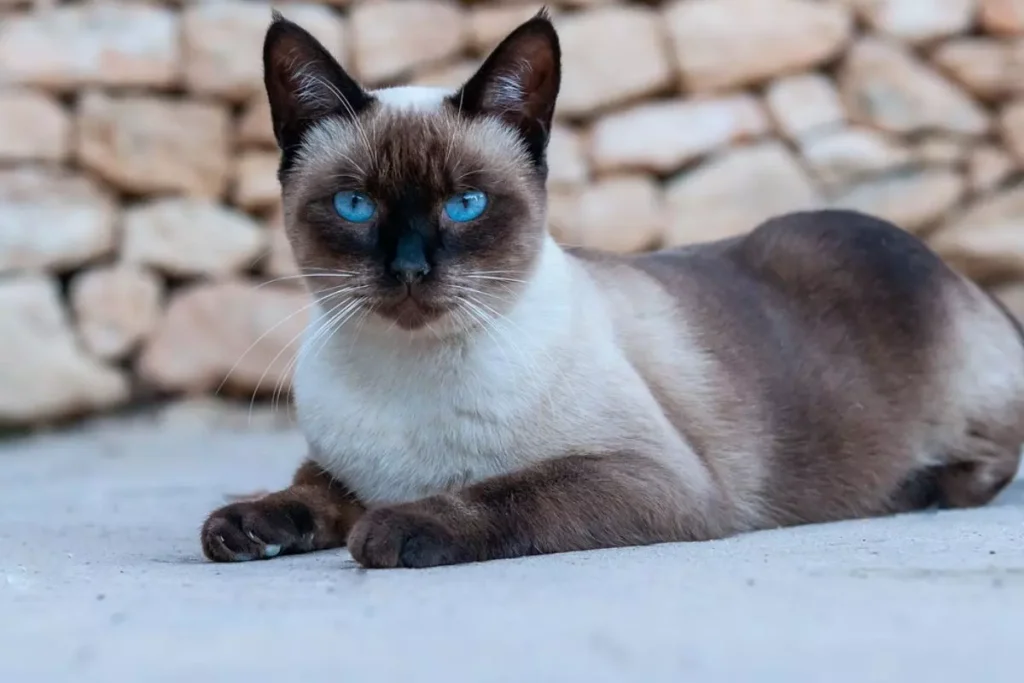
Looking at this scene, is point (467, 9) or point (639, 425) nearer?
point (639, 425)

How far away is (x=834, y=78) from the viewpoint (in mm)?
5906

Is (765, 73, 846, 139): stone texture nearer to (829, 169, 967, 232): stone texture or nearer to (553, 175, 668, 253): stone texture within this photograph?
(829, 169, 967, 232): stone texture

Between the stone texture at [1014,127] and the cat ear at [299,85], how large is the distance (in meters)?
4.14

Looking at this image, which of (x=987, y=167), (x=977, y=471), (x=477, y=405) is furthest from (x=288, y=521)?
(x=987, y=167)

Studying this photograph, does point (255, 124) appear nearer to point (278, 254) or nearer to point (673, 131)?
point (278, 254)

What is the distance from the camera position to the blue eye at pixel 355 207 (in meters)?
2.26

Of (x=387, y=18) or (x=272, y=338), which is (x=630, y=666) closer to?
(x=272, y=338)

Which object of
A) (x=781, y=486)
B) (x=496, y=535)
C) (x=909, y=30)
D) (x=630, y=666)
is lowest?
(x=781, y=486)

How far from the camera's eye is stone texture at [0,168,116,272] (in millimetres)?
5402

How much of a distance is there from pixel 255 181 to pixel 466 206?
361 centimetres

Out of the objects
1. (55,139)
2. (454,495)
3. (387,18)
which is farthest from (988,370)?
(55,139)

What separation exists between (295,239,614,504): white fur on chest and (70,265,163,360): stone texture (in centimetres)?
338

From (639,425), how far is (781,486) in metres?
0.50

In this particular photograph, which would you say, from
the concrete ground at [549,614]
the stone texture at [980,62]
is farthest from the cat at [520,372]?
the stone texture at [980,62]
